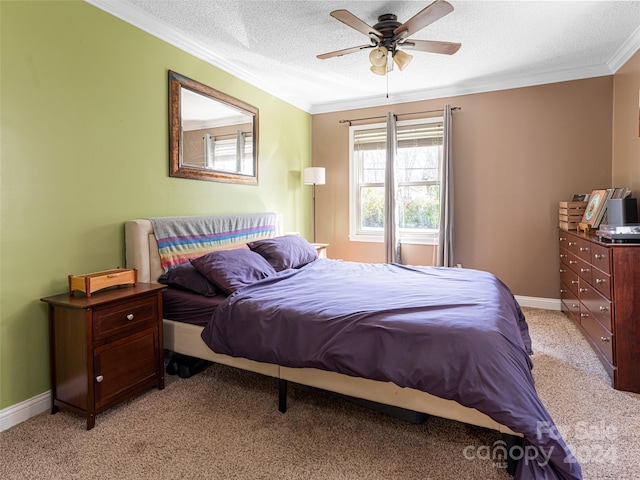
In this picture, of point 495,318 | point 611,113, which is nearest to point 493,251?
point 611,113

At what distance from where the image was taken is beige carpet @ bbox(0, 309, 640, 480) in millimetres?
1638

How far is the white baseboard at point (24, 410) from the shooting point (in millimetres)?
1973

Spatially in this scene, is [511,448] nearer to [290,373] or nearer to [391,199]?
[290,373]

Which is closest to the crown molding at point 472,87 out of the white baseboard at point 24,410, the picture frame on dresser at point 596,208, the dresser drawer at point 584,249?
the picture frame on dresser at point 596,208

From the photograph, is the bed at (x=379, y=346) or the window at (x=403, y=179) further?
the window at (x=403, y=179)

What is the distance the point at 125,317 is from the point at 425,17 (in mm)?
2533

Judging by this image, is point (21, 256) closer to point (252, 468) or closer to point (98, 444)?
point (98, 444)

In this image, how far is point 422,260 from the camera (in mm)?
4645

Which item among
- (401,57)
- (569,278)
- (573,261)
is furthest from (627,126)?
(401,57)

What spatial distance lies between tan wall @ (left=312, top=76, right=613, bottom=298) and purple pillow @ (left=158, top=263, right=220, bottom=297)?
9.65ft

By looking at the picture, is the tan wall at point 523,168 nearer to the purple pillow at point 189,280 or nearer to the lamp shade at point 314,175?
the lamp shade at point 314,175

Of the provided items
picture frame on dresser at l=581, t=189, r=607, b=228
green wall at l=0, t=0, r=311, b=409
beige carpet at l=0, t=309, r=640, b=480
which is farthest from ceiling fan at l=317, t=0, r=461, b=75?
beige carpet at l=0, t=309, r=640, b=480

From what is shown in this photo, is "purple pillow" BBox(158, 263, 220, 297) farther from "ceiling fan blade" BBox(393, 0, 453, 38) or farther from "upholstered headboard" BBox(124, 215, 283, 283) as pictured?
"ceiling fan blade" BBox(393, 0, 453, 38)

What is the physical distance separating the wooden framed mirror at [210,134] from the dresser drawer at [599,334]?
3.30 metres
